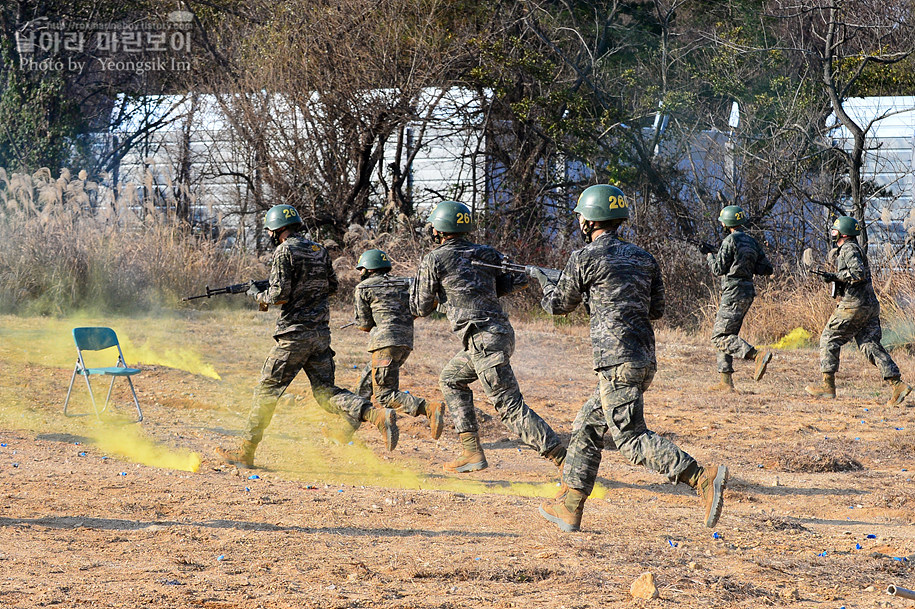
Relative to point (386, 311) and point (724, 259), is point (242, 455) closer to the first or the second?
point (386, 311)

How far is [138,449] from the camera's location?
7652mm

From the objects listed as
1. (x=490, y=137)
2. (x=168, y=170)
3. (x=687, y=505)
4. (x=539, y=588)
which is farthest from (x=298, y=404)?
(x=490, y=137)

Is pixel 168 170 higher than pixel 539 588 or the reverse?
higher

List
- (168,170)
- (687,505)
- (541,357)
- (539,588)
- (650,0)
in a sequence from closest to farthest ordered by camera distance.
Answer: (539,588)
(687,505)
(541,357)
(168,170)
(650,0)

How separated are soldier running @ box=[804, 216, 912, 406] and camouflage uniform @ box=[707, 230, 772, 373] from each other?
33.3 inches

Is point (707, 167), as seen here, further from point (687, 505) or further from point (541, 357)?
point (687, 505)

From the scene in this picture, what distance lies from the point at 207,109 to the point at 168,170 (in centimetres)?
473

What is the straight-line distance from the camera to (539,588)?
4.32 m

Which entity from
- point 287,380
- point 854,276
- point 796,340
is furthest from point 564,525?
point 796,340

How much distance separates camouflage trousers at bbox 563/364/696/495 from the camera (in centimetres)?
507

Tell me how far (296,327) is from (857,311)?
19.8 ft

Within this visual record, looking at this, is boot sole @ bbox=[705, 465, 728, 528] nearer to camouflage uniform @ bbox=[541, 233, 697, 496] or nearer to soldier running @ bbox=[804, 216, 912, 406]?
camouflage uniform @ bbox=[541, 233, 697, 496]

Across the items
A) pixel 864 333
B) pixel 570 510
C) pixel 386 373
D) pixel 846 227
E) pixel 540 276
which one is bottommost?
pixel 570 510

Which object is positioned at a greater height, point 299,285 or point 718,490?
point 299,285
